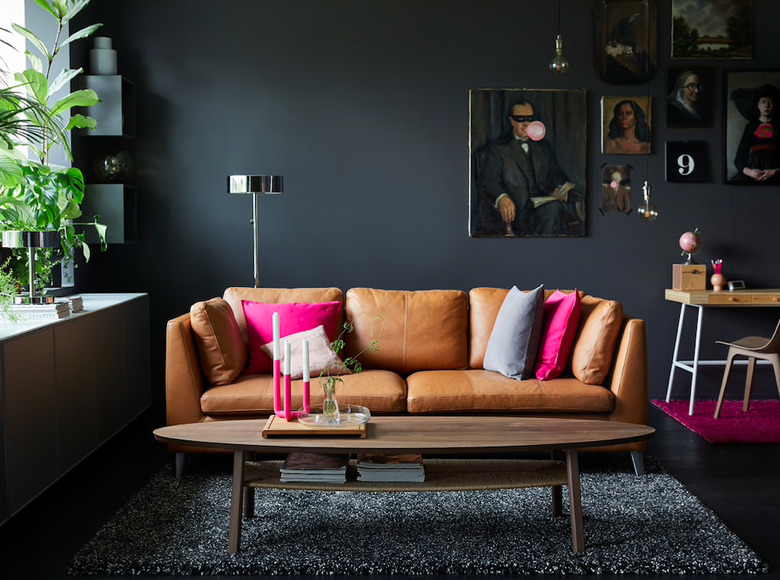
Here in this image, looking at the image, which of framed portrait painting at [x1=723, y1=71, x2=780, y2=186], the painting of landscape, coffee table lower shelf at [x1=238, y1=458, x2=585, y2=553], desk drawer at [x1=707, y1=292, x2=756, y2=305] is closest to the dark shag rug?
coffee table lower shelf at [x1=238, y1=458, x2=585, y2=553]

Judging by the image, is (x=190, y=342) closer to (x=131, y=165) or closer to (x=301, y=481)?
(x=301, y=481)

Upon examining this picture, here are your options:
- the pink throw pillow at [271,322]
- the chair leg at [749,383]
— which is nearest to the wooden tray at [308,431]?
the pink throw pillow at [271,322]

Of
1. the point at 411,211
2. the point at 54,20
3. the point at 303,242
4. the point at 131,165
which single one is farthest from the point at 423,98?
the point at 54,20

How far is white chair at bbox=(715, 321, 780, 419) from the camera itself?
4.93m

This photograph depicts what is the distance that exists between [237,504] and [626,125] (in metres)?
3.96

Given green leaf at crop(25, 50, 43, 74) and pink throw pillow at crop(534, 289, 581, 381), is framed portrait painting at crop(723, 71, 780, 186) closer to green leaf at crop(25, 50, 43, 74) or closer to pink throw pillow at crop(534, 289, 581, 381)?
pink throw pillow at crop(534, 289, 581, 381)

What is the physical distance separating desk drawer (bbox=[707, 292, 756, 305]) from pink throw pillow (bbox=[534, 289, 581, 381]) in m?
1.41

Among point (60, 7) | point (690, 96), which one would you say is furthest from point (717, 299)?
point (60, 7)

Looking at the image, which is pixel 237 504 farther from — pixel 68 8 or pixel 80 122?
pixel 68 8

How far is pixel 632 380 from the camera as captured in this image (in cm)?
414

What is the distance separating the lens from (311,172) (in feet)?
19.0

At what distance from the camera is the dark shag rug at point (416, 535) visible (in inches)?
118

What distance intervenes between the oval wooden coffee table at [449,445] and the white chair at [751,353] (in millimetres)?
2046

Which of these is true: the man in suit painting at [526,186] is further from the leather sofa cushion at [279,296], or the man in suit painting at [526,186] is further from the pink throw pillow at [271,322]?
the pink throw pillow at [271,322]
